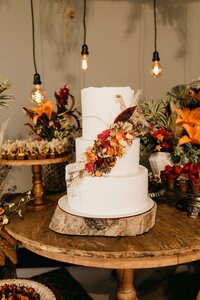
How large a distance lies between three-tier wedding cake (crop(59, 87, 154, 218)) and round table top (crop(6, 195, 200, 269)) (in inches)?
4.0

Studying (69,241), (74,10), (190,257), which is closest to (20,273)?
(69,241)

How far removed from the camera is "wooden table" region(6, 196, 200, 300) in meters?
1.13

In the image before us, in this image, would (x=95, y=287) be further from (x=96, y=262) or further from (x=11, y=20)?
(x=11, y=20)

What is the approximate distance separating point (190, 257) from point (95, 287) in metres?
1.36

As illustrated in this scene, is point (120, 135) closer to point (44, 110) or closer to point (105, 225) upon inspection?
point (105, 225)

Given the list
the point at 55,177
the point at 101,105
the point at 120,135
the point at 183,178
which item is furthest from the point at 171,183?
the point at 55,177

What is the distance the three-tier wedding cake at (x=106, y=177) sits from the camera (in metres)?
1.26

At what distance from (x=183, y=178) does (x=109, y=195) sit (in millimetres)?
366

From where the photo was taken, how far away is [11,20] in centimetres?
239

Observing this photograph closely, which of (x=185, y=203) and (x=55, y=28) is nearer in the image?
(x=185, y=203)

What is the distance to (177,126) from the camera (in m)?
1.65

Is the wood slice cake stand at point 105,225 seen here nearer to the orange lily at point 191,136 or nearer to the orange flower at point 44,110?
the orange lily at point 191,136

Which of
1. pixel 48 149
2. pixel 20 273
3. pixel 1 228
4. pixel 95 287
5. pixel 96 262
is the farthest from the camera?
pixel 20 273

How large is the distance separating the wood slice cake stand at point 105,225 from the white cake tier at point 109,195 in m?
0.02
